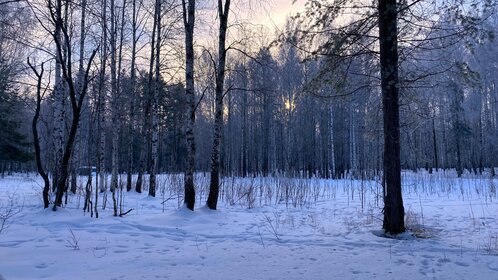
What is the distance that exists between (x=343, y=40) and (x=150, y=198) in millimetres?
8185

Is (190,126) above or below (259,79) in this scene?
below

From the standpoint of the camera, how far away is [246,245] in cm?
545

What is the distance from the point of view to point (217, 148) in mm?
8797

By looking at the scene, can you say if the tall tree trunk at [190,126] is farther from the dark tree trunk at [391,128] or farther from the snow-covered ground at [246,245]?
the dark tree trunk at [391,128]

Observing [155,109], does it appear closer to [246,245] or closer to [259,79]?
[259,79]

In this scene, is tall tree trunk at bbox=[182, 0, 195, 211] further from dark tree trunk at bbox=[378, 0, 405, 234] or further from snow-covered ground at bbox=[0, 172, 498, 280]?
dark tree trunk at bbox=[378, 0, 405, 234]

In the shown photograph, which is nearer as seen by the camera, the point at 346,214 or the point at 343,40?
the point at 343,40

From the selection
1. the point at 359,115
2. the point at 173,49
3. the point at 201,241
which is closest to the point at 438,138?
the point at 359,115

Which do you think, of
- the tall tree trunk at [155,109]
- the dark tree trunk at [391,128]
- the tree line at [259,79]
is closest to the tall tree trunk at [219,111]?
the tree line at [259,79]

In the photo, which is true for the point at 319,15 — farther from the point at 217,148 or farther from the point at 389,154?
the point at 217,148

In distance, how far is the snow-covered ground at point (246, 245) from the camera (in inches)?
160

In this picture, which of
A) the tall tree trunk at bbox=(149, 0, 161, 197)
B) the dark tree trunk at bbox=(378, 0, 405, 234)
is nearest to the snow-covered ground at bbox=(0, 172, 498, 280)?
the dark tree trunk at bbox=(378, 0, 405, 234)

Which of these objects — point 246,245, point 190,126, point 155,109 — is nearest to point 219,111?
point 190,126

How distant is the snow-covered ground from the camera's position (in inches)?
160
